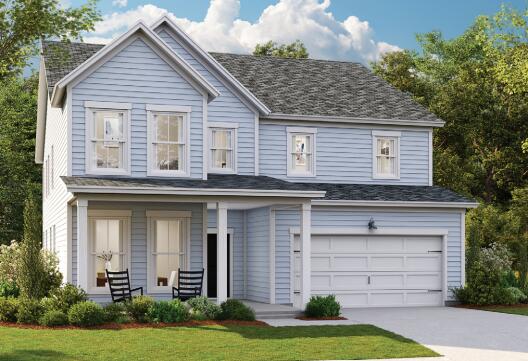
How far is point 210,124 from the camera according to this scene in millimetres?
26734

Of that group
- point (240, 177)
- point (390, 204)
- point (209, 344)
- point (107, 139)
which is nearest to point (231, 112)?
point (240, 177)

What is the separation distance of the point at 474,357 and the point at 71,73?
12.7 metres

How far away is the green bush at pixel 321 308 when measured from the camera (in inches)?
867

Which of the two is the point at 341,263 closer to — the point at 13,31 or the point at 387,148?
the point at 387,148

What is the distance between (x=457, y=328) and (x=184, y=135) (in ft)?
29.6

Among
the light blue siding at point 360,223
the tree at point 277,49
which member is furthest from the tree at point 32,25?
the tree at point 277,49

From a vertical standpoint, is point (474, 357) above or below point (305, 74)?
below

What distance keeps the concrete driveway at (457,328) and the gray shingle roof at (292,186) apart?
359 cm

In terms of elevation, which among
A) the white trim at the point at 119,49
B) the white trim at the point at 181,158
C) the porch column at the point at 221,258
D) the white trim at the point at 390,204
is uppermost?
the white trim at the point at 119,49

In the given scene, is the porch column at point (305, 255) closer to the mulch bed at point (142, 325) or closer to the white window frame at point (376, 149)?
the mulch bed at point (142, 325)

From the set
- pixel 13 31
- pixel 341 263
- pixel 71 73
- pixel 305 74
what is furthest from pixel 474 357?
pixel 305 74

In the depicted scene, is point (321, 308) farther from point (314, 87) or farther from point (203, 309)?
point (314, 87)

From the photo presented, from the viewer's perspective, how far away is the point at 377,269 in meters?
26.8

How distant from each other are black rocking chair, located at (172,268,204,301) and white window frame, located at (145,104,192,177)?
8.97 feet
